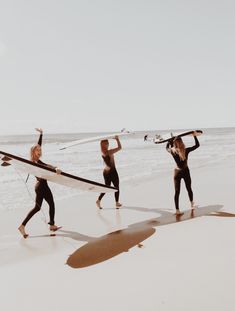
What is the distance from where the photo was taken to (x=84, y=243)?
5906 millimetres

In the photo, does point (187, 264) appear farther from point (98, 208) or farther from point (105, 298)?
point (98, 208)

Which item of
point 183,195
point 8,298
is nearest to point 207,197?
point 183,195

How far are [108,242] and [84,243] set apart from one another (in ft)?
1.53

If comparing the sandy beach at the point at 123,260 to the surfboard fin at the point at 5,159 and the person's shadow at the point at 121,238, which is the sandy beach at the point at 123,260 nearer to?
the person's shadow at the point at 121,238

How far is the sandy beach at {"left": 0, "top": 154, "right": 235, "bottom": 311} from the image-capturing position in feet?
12.2

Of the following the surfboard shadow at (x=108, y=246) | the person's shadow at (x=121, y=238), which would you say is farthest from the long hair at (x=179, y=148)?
the surfboard shadow at (x=108, y=246)

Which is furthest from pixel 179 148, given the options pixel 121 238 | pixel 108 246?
pixel 108 246

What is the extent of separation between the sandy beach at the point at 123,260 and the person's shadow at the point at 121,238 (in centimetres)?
2

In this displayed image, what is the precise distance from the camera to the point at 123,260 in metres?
4.84

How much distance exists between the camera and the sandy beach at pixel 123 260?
12.2 ft

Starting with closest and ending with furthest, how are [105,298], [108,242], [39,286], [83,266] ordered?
[105,298]
[39,286]
[83,266]
[108,242]

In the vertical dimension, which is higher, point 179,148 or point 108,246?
point 179,148

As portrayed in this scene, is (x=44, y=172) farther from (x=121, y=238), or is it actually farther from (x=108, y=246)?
(x=121, y=238)

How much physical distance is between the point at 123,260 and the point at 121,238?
1168mm
